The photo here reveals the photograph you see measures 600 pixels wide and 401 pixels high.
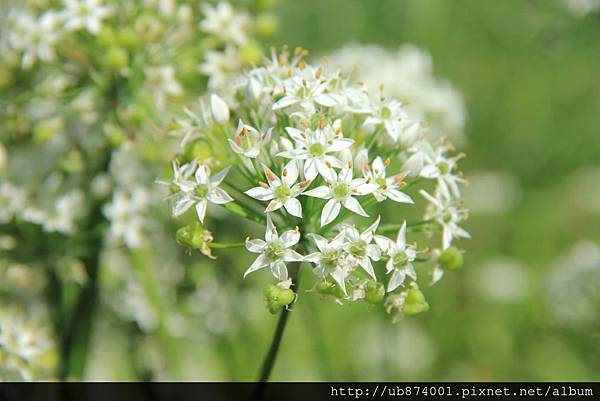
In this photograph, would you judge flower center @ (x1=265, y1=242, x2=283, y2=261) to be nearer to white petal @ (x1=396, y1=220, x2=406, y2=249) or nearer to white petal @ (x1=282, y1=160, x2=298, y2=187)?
white petal @ (x1=282, y1=160, x2=298, y2=187)

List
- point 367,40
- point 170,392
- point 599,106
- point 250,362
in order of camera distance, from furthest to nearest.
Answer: point 367,40, point 599,106, point 250,362, point 170,392

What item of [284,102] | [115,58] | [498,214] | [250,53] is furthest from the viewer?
[498,214]

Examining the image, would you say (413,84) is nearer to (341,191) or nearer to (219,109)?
(219,109)

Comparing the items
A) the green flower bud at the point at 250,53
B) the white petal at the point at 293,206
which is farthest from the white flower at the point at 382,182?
the green flower bud at the point at 250,53

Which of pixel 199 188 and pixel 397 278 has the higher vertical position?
pixel 199 188

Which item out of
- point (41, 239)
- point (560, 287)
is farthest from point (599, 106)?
point (41, 239)

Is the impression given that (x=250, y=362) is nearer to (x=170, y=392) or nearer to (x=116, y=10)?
(x=170, y=392)

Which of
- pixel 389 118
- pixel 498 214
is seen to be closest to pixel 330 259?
pixel 389 118
